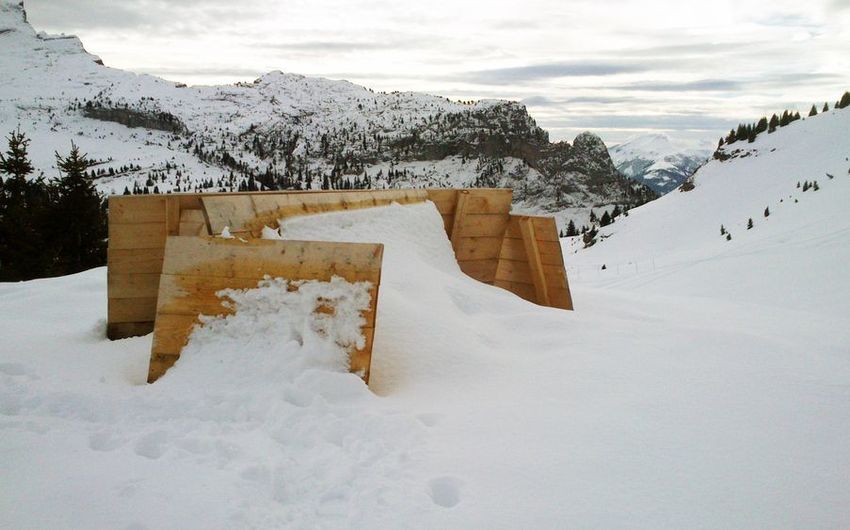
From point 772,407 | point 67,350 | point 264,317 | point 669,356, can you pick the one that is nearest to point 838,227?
point 669,356

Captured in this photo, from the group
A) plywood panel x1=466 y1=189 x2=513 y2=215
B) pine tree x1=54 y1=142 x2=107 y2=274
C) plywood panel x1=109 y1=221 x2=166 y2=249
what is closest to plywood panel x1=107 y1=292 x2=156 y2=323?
plywood panel x1=109 y1=221 x2=166 y2=249

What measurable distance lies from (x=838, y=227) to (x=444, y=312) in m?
13.3

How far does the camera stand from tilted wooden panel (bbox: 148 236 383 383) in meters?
3.90

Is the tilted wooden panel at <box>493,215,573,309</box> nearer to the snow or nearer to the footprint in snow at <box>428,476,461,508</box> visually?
the snow

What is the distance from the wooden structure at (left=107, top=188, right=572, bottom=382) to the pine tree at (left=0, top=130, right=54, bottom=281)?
16887 millimetres

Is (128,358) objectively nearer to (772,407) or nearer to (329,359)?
(329,359)

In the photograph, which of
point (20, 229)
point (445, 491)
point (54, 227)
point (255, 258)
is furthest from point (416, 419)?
point (54, 227)

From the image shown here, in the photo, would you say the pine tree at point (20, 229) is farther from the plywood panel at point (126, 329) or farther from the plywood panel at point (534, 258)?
the plywood panel at point (534, 258)

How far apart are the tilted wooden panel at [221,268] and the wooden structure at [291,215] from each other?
30 centimetres

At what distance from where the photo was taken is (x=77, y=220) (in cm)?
2016

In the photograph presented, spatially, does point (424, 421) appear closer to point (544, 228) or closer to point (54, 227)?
point (544, 228)

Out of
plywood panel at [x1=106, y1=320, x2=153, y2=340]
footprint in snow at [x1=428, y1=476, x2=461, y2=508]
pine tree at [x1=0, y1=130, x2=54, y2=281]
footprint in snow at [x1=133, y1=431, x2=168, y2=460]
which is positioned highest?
footprint in snow at [x1=428, y1=476, x2=461, y2=508]

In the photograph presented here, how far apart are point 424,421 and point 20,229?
71.7ft

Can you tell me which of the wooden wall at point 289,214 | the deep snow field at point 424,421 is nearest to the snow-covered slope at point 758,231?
the wooden wall at point 289,214
